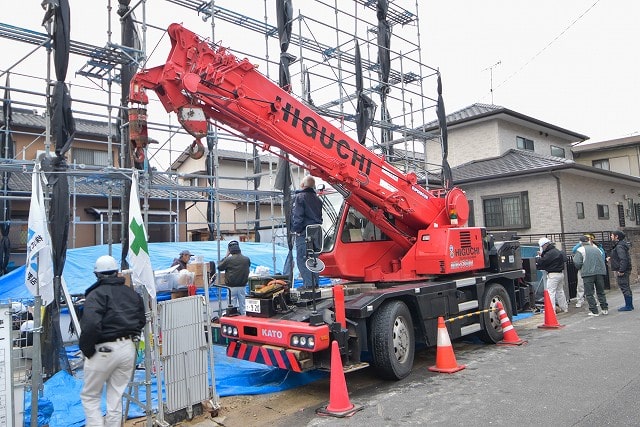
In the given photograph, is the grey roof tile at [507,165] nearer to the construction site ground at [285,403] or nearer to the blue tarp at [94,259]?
the blue tarp at [94,259]

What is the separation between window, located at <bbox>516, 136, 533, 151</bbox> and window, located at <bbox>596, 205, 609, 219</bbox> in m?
4.39

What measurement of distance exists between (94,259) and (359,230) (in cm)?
618

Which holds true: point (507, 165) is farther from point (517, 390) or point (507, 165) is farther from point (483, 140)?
point (517, 390)

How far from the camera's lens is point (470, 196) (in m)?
20.0

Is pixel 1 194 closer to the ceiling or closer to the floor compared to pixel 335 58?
closer to the floor

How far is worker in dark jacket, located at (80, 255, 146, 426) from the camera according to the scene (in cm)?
416

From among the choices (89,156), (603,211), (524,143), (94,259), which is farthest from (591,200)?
(89,156)

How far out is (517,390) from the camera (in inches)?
224

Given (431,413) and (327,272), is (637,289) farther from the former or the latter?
(431,413)

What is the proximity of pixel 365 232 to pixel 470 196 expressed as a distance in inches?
516

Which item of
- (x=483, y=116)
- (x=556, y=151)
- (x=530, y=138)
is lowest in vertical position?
(x=556, y=151)

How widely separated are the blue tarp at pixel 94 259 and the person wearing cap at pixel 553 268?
21.1ft

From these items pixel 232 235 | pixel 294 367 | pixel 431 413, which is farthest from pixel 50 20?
pixel 232 235

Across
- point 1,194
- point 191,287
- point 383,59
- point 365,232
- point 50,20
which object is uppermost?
point 383,59
